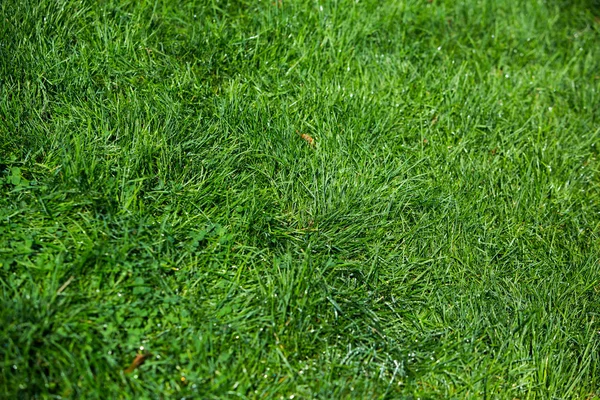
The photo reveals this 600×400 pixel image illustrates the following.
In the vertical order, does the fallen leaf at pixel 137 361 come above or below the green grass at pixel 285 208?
below

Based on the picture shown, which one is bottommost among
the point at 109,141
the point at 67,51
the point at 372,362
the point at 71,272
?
the point at 372,362

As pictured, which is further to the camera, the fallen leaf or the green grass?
the green grass

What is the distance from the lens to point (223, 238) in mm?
2953

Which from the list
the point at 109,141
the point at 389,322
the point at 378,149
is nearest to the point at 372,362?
the point at 389,322

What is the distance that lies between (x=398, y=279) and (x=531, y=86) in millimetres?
1779

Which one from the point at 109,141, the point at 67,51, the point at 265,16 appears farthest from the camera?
the point at 265,16

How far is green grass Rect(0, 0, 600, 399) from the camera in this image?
2.63 m

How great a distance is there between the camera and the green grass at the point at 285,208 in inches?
104

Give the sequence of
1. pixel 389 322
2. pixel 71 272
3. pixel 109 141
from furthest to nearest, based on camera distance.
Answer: pixel 109 141
pixel 389 322
pixel 71 272

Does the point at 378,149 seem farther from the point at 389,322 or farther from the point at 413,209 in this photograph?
the point at 389,322

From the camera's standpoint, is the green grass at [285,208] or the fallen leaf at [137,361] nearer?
the fallen leaf at [137,361]

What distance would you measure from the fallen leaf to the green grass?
0.07ft

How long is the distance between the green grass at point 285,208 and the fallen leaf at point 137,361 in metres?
0.02

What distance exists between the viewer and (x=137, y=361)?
2.53 metres
